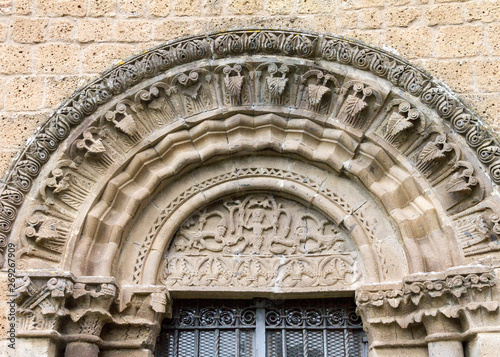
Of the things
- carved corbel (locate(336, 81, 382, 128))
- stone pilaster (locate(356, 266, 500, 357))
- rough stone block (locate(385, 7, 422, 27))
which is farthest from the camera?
rough stone block (locate(385, 7, 422, 27))

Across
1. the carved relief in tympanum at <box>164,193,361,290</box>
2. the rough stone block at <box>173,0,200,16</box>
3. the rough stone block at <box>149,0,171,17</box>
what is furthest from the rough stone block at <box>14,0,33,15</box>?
the carved relief in tympanum at <box>164,193,361,290</box>

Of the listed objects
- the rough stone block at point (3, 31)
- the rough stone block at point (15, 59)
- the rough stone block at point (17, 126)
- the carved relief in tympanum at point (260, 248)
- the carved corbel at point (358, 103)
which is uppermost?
the rough stone block at point (3, 31)

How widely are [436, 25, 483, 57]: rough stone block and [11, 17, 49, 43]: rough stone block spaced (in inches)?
142

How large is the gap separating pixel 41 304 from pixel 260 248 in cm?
193

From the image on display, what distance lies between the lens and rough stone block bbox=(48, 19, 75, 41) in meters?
5.80

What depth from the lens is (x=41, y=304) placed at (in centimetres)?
489

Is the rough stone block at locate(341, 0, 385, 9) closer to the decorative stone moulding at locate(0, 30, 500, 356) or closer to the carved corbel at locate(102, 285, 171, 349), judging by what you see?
the decorative stone moulding at locate(0, 30, 500, 356)

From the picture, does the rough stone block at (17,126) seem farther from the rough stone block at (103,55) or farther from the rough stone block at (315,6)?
the rough stone block at (315,6)

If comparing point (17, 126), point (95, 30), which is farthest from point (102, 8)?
point (17, 126)

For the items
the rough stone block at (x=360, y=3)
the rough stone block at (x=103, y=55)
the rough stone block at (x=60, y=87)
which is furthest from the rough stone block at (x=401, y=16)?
the rough stone block at (x=60, y=87)

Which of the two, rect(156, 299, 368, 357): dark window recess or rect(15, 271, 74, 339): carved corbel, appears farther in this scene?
rect(156, 299, 368, 357): dark window recess

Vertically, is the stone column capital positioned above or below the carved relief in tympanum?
below

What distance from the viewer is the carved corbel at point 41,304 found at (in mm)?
4840

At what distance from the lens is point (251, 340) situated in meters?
5.55
